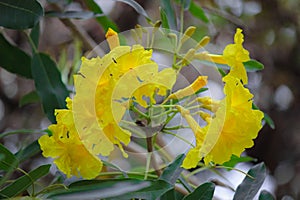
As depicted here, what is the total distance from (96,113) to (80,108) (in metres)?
0.02

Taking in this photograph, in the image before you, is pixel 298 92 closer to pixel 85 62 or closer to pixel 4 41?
pixel 4 41

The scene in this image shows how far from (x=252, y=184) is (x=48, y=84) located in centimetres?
41

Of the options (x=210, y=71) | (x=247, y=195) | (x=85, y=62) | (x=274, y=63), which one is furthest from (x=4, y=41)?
(x=274, y=63)

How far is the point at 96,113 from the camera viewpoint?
1.95 ft

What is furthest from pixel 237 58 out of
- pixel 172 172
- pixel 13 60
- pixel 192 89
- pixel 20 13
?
pixel 13 60

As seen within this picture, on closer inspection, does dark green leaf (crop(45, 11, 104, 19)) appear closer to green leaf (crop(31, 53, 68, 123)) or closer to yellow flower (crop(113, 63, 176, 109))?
green leaf (crop(31, 53, 68, 123))

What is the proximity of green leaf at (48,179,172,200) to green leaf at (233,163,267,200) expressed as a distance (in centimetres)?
17

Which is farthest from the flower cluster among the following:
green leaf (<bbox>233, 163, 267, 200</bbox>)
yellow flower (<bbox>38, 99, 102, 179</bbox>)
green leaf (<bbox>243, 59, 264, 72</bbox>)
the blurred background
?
the blurred background

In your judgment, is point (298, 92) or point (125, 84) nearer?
point (125, 84)

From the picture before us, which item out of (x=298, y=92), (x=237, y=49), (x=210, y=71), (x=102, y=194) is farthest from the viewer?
(x=298, y=92)

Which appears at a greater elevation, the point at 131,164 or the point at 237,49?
the point at 237,49

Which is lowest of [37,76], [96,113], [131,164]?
[131,164]

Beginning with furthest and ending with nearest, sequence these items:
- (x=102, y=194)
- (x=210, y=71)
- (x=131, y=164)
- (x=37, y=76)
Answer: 1. (x=210, y=71)
2. (x=131, y=164)
3. (x=37, y=76)
4. (x=102, y=194)

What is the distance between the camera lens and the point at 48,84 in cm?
92
